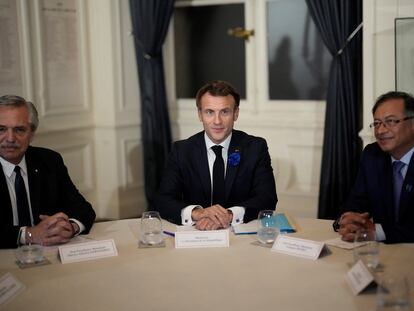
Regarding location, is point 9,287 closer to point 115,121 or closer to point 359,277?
point 359,277

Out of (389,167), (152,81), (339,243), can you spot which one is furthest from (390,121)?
(152,81)

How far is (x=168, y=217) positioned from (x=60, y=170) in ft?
1.92

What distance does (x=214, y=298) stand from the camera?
195 cm

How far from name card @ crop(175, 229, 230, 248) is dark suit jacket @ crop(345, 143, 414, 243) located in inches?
28.6

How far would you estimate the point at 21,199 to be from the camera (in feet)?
9.47

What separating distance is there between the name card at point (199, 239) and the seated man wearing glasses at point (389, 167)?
71 cm

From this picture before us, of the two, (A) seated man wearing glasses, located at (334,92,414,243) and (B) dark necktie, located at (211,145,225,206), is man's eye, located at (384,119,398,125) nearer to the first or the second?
(A) seated man wearing glasses, located at (334,92,414,243)

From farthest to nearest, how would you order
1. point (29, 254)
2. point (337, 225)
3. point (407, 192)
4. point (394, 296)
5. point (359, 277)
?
point (407, 192), point (337, 225), point (29, 254), point (359, 277), point (394, 296)

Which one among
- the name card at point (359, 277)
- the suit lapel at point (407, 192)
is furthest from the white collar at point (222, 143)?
the name card at point (359, 277)

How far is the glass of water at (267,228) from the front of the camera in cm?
250

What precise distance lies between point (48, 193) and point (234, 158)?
2.94 feet

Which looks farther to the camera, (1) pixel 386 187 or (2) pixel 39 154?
(2) pixel 39 154

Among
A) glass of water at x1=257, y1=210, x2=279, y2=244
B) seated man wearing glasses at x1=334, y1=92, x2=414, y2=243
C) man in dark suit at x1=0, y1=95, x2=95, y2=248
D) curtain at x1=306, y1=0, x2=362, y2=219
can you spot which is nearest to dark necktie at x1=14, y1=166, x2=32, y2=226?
man in dark suit at x1=0, y1=95, x2=95, y2=248

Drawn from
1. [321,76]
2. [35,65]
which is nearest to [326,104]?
[321,76]
